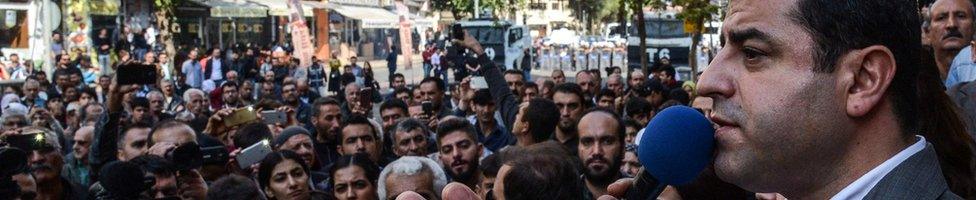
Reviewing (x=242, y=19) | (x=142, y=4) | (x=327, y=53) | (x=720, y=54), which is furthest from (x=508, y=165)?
(x=327, y=53)

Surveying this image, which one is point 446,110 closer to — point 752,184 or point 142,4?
point 752,184

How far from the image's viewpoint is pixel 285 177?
700cm

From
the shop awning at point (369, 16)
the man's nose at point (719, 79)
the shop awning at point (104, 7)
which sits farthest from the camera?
the shop awning at point (369, 16)

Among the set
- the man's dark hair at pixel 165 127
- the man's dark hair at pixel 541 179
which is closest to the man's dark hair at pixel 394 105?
the man's dark hair at pixel 165 127

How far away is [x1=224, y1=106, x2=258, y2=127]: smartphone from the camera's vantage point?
10203 mm

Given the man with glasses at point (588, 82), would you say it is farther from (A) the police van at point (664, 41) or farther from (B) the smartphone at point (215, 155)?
(A) the police van at point (664, 41)

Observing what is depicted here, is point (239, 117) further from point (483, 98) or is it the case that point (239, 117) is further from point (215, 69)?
point (215, 69)

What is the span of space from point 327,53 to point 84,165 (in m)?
47.8

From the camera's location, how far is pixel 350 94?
48.4 feet

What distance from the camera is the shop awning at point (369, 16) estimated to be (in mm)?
53719

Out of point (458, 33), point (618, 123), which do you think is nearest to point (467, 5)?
point (458, 33)

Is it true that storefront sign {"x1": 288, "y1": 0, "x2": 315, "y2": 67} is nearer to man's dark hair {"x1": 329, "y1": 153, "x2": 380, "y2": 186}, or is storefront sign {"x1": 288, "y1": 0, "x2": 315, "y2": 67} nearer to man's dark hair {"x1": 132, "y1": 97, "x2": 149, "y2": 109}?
man's dark hair {"x1": 132, "y1": 97, "x2": 149, "y2": 109}

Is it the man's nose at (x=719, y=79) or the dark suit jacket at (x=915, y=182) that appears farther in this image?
the man's nose at (x=719, y=79)

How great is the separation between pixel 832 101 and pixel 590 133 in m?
4.83
